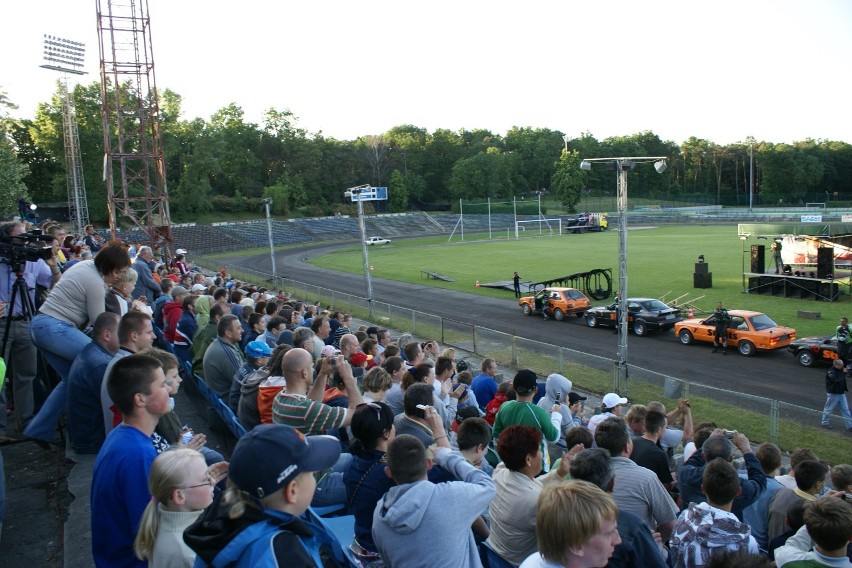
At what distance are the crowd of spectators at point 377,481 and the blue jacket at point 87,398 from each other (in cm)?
1

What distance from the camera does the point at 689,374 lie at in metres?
19.0

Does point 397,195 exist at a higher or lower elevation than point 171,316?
higher

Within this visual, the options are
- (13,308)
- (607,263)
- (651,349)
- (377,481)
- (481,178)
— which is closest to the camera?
(377,481)

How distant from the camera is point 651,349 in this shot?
22469 millimetres

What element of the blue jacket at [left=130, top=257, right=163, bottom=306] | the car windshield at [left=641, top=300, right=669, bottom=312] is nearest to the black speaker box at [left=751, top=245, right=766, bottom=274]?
the car windshield at [left=641, top=300, right=669, bottom=312]

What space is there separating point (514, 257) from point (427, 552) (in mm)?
52745

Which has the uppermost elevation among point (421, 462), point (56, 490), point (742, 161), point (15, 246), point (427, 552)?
point (742, 161)

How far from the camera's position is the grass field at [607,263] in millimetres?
29328

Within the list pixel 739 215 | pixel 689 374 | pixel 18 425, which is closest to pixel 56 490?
pixel 18 425

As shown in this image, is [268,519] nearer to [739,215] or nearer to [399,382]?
[399,382]

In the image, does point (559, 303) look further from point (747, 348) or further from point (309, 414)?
point (309, 414)

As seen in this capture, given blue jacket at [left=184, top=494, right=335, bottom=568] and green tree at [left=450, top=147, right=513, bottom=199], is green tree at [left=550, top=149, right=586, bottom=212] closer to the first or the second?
green tree at [left=450, top=147, right=513, bottom=199]

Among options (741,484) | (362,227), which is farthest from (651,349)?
(741,484)

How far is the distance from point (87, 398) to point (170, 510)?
8.31ft
